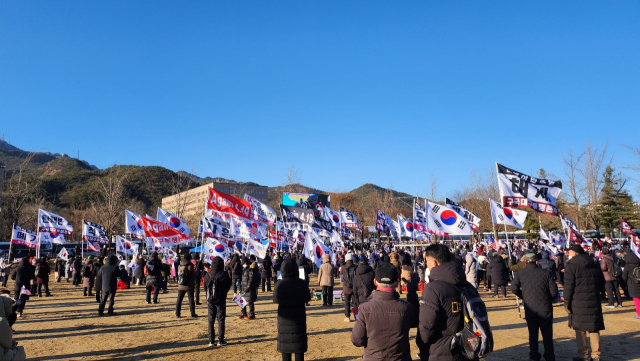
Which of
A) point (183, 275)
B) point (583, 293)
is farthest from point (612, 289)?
point (183, 275)

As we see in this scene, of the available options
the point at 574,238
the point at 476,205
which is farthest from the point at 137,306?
the point at 476,205

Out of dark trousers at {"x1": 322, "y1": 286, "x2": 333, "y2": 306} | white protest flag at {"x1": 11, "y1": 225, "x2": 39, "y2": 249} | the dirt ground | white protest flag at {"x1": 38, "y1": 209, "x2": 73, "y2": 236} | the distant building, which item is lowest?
the dirt ground

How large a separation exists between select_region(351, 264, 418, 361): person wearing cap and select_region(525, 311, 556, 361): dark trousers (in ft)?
13.2

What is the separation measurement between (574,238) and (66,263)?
28597 mm

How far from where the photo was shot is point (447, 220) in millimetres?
15117

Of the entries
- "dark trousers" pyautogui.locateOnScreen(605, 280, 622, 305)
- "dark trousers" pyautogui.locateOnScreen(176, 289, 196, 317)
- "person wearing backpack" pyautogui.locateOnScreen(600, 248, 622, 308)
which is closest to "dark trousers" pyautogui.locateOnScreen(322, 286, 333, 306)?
"dark trousers" pyautogui.locateOnScreen(176, 289, 196, 317)

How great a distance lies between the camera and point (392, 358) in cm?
392

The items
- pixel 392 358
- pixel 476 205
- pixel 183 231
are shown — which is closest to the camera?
pixel 392 358

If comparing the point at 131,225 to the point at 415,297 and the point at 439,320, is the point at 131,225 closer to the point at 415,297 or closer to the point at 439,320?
the point at 415,297

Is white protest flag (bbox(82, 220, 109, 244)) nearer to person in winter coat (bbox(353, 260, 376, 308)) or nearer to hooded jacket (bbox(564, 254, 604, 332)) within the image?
person in winter coat (bbox(353, 260, 376, 308))

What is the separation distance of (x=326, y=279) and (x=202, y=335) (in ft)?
16.6

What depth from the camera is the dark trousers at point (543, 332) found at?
6669 mm

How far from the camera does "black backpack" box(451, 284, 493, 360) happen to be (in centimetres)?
385

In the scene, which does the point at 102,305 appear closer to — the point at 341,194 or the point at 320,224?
the point at 320,224
